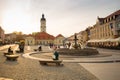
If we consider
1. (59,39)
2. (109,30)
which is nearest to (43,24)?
(59,39)

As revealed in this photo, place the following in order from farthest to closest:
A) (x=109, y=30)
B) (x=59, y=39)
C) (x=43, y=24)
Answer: (x=43, y=24) < (x=59, y=39) < (x=109, y=30)

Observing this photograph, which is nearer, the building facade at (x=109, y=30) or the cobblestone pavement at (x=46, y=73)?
the cobblestone pavement at (x=46, y=73)

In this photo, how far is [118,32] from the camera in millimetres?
57938

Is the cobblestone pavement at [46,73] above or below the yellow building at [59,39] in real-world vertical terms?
below

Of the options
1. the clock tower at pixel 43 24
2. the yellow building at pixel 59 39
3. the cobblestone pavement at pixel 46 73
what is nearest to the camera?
the cobblestone pavement at pixel 46 73

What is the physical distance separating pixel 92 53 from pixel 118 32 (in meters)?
31.1

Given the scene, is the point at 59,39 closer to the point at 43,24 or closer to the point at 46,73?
the point at 43,24

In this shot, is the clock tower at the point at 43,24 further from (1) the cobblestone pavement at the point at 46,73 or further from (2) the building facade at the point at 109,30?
(1) the cobblestone pavement at the point at 46,73

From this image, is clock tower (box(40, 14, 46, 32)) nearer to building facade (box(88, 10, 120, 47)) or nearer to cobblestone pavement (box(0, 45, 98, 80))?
building facade (box(88, 10, 120, 47))

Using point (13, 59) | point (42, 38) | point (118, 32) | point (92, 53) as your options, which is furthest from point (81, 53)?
point (42, 38)

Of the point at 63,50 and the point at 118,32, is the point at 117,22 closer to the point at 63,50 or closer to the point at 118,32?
the point at 118,32

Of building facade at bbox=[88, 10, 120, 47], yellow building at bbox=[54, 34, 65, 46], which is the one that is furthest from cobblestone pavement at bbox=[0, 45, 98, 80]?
yellow building at bbox=[54, 34, 65, 46]

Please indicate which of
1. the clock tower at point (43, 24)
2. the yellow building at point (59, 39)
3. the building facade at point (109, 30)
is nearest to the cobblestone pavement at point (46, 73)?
the building facade at point (109, 30)

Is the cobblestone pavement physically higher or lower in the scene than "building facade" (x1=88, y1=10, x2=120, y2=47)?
lower
